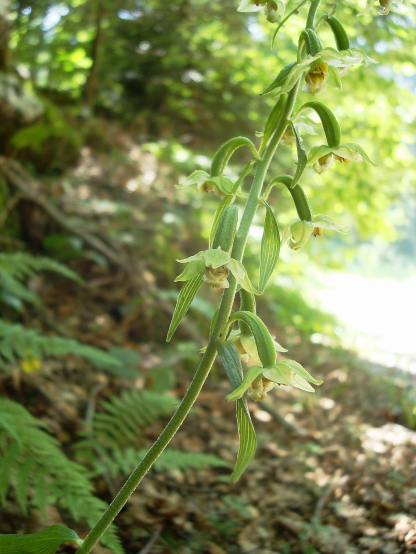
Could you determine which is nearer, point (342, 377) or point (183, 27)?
point (342, 377)

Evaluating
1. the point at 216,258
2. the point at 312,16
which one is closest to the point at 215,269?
the point at 216,258

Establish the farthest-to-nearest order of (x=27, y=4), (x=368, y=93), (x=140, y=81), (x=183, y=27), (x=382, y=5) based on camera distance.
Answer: (x=140, y=81) → (x=183, y=27) → (x=368, y=93) → (x=27, y=4) → (x=382, y=5)

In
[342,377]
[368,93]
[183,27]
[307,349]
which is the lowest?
[307,349]

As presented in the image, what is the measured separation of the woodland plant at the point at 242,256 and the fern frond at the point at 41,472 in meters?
0.29

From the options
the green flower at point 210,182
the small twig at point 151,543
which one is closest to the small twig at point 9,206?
the green flower at point 210,182

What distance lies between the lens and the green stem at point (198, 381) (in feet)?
3.75

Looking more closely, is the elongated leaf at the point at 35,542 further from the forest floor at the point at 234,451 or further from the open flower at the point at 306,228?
the open flower at the point at 306,228

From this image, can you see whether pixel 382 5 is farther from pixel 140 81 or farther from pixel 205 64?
pixel 140 81

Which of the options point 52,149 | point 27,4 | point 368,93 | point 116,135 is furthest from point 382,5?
point 116,135

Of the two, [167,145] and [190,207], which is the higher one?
[167,145]

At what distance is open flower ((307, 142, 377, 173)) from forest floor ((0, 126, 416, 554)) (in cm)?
128

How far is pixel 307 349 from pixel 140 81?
363 centimetres

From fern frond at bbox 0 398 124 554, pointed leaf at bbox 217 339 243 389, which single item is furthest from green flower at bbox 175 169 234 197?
→ fern frond at bbox 0 398 124 554

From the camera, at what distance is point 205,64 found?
15.4 ft
